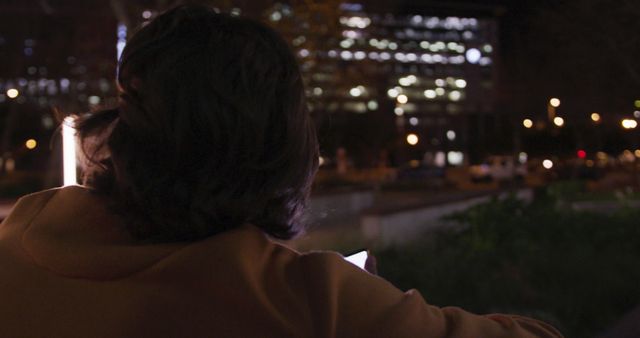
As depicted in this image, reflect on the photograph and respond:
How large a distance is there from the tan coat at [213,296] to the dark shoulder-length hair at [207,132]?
6 cm

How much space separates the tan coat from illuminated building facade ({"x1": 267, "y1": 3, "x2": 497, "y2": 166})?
544 mm

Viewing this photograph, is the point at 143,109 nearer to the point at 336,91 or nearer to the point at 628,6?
the point at 628,6

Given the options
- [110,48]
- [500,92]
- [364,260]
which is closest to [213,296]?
[364,260]

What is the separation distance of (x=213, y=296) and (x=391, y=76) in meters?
28.0

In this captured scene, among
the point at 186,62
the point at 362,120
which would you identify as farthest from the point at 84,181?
→ the point at 362,120

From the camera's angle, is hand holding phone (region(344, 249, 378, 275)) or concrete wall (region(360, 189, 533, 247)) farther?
concrete wall (region(360, 189, 533, 247))

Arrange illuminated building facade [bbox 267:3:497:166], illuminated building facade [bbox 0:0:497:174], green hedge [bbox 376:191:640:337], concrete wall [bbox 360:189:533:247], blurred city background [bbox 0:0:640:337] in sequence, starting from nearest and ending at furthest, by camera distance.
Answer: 1. green hedge [bbox 376:191:640:337]
2. blurred city background [bbox 0:0:640:337]
3. concrete wall [bbox 360:189:533:247]
4. illuminated building facade [bbox 0:0:497:174]
5. illuminated building facade [bbox 267:3:497:166]

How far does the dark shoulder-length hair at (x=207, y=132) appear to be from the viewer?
3.76 feet

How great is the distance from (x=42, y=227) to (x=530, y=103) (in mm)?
26395

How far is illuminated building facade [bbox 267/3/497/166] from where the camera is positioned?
47.9 feet

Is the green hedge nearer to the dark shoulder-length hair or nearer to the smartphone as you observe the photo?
the smartphone

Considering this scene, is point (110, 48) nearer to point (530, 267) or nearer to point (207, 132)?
point (530, 267)

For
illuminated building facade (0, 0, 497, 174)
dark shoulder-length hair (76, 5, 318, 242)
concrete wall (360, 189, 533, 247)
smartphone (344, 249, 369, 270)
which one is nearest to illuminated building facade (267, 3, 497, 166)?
illuminated building facade (0, 0, 497, 174)

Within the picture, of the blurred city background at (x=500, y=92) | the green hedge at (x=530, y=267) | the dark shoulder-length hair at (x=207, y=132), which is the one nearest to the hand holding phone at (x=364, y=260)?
the blurred city background at (x=500, y=92)
